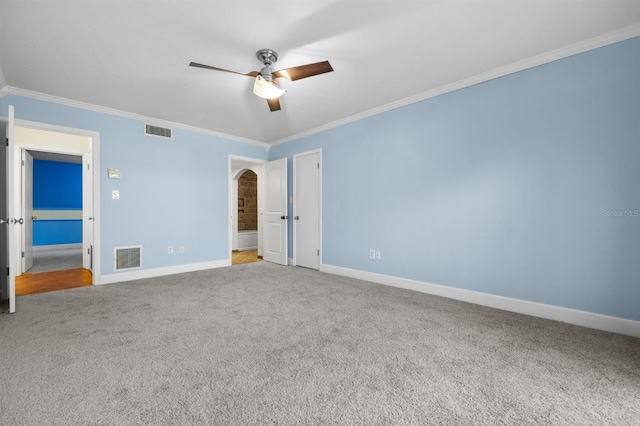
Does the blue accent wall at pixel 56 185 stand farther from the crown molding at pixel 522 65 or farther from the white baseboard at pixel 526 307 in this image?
the white baseboard at pixel 526 307

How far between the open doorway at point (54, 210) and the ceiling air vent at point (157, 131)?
766mm

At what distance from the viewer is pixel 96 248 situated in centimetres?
400

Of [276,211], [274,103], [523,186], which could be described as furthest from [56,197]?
[523,186]

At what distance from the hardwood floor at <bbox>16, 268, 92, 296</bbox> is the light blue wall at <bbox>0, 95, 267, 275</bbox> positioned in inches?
23.1

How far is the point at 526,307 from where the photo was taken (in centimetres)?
285

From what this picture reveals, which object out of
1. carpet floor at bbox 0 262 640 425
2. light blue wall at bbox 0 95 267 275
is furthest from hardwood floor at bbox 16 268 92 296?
carpet floor at bbox 0 262 640 425

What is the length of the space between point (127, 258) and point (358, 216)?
3.62 m

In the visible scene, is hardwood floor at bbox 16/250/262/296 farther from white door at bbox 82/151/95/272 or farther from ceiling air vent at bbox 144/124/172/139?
ceiling air vent at bbox 144/124/172/139

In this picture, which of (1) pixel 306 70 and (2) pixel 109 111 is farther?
(2) pixel 109 111

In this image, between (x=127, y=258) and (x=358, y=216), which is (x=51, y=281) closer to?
(x=127, y=258)

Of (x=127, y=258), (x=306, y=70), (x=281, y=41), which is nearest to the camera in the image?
(x=281, y=41)

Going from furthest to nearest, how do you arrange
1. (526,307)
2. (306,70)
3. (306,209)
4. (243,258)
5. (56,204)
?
1. (56,204)
2. (243,258)
3. (306,209)
4. (526,307)
5. (306,70)

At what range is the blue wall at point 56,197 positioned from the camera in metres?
7.69

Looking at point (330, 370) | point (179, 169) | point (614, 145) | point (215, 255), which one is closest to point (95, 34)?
point (179, 169)
